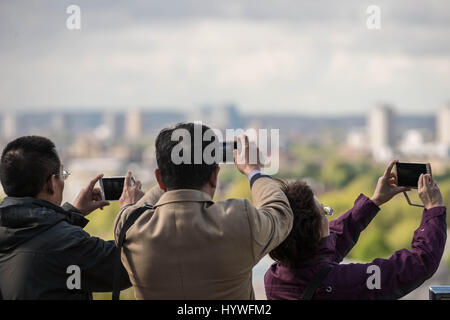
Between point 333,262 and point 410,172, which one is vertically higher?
point 410,172

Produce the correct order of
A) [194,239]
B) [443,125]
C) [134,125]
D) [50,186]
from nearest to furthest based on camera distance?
[194,239]
[50,186]
[443,125]
[134,125]

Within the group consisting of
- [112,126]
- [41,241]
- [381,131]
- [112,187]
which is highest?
[112,187]

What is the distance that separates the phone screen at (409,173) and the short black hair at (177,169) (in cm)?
63

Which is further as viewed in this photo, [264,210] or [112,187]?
[112,187]

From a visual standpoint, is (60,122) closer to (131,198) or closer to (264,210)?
(131,198)

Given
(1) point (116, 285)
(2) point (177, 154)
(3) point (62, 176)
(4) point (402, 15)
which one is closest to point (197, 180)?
(2) point (177, 154)

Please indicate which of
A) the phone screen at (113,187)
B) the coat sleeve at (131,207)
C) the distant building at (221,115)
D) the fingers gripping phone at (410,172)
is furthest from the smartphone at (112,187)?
the distant building at (221,115)

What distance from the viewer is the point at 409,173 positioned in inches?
73.8

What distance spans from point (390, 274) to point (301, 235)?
247 mm

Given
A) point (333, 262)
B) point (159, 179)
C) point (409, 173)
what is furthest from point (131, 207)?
point (409, 173)

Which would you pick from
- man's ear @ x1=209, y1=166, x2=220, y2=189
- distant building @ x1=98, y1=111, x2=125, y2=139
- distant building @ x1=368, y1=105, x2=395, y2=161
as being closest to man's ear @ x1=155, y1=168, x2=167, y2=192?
man's ear @ x1=209, y1=166, x2=220, y2=189

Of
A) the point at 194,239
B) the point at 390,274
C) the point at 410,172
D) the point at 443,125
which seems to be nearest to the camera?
the point at 194,239

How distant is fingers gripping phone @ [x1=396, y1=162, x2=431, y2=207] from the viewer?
5.99 feet

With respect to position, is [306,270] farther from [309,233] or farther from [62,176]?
[62,176]
